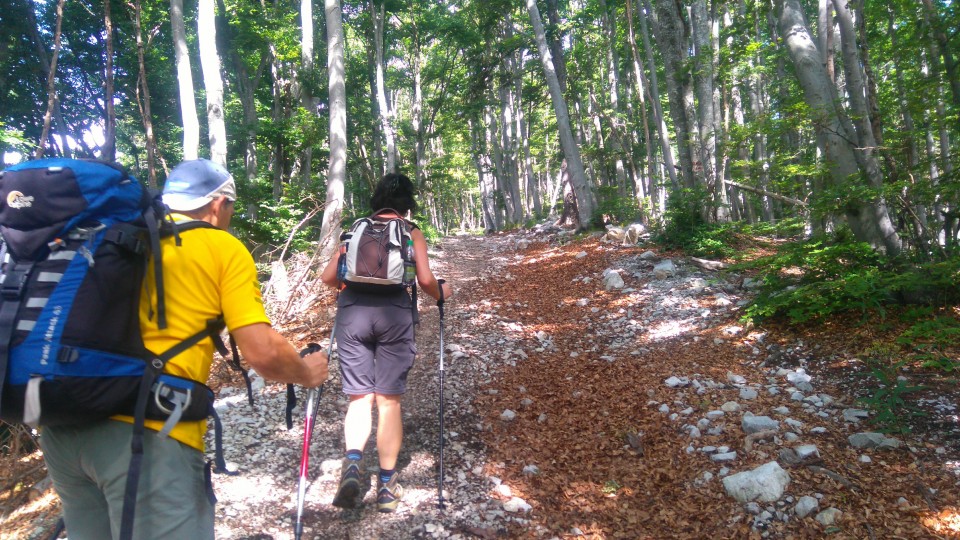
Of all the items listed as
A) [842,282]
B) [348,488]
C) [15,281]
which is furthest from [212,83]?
[842,282]

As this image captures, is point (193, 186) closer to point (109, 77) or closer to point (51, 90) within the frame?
point (51, 90)

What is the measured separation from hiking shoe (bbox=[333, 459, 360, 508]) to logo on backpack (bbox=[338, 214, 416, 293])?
1.15 meters

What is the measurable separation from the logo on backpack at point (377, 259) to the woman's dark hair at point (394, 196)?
0.84ft

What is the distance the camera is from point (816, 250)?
5848mm

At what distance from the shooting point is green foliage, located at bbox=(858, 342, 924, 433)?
12.3 ft

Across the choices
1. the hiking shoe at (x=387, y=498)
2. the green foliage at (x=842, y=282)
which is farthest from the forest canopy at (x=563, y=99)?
the hiking shoe at (x=387, y=498)

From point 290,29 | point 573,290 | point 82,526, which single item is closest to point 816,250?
point 573,290

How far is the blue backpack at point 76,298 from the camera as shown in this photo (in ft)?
4.58

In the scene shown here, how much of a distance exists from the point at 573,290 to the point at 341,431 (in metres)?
5.84

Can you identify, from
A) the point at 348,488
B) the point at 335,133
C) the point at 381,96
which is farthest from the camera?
the point at 381,96

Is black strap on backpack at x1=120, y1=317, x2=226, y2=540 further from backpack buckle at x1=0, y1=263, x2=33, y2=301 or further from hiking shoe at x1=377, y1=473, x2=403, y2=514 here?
hiking shoe at x1=377, y1=473, x2=403, y2=514

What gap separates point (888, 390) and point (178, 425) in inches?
191

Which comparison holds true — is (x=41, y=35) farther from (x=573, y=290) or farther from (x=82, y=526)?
(x=82, y=526)

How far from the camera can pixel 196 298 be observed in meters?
1.73
